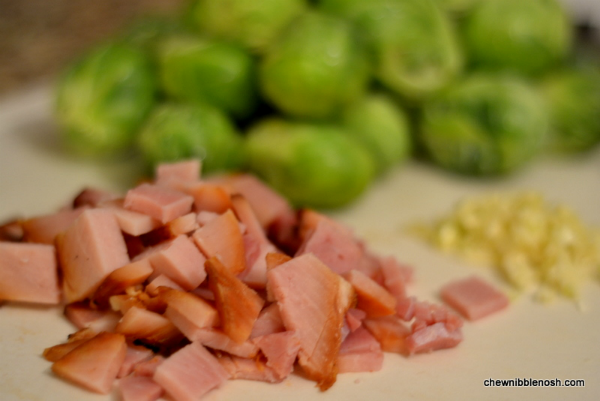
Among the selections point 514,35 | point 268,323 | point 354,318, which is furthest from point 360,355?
point 514,35

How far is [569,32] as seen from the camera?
205 cm

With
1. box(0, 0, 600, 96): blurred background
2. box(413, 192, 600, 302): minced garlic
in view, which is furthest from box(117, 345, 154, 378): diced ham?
box(0, 0, 600, 96): blurred background

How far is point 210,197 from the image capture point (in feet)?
3.95

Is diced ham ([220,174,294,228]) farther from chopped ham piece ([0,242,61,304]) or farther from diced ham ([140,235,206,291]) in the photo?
chopped ham piece ([0,242,61,304])

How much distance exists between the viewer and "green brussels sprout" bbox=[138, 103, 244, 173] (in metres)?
1.58

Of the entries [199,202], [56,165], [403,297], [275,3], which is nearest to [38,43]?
[56,165]

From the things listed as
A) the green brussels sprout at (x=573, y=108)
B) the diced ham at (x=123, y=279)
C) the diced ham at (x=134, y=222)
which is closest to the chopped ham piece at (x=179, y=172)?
the diced ham at (x=134, y=222)

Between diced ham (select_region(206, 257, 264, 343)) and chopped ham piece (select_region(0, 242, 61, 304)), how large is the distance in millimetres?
323

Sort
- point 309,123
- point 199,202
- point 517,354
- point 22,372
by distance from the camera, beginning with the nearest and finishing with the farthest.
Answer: point 22,372 → point 517,354 → point 199,202 → point 309,123

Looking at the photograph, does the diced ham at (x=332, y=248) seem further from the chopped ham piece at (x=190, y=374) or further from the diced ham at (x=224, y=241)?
the chopped ham piece at (x=190, y=374)

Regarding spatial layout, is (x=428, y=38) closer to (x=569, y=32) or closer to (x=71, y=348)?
(x=569, y=32)

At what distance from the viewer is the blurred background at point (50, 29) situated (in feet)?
7.62

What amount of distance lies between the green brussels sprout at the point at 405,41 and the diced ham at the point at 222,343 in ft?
3.34

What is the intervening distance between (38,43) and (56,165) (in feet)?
3.03
